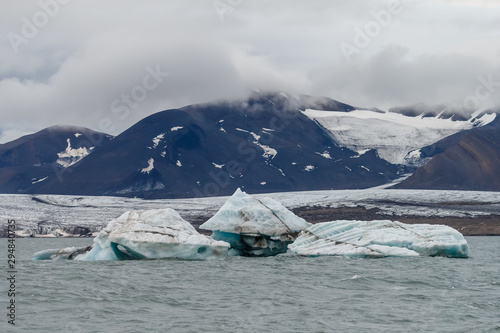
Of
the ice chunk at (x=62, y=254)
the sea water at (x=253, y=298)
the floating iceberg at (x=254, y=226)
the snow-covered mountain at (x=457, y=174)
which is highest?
the snow-covered mountain at (x=457, y=174)

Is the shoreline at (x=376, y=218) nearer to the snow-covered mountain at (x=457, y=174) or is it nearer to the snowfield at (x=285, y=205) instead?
the snowfield at (x=285, y=205)

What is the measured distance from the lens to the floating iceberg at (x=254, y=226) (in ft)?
142

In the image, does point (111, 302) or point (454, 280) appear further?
point (454, 280)

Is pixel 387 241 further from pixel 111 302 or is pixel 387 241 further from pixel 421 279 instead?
pixel 111 302

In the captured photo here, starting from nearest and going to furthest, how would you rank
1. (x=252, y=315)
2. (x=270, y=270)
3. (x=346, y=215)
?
(x=252, y=315)
(x=270, y=270)
(x=346, y=215)

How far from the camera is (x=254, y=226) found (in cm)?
4303

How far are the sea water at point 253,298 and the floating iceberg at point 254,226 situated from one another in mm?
7414

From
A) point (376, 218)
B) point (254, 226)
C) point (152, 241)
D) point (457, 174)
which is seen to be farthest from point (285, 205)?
point (152, 241)

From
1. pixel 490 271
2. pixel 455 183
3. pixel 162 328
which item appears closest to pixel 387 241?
pixel 490 271

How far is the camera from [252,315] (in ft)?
69.3

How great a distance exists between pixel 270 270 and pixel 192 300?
1045 cm

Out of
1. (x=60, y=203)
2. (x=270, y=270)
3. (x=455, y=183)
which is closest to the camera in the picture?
(x=270, y=270)

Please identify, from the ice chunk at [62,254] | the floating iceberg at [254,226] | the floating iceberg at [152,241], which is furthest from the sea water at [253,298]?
the floating iceberg at [254,226]

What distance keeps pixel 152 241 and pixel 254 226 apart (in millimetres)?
7388
